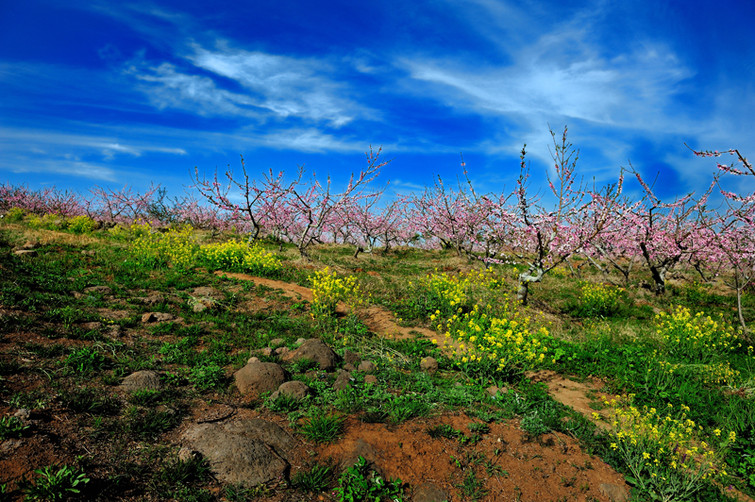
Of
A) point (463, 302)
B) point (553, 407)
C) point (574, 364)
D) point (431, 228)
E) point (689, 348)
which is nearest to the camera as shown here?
point (553, 407)

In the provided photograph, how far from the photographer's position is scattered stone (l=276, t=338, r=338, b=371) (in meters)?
5.97

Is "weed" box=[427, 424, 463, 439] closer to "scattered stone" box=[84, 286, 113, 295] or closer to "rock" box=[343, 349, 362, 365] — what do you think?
"rock" box=[343, 349, 362, 365]

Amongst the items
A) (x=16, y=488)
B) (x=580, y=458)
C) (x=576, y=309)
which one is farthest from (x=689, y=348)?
(x=16, y=488)

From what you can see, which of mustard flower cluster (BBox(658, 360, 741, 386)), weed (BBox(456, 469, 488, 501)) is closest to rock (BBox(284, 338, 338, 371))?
weed (BBox(456, 469, 488, 501))

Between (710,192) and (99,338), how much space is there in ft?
63.2

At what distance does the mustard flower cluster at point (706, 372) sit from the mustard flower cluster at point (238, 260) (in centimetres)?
1021

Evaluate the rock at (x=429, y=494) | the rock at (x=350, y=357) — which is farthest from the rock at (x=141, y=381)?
the rock at (x=429, y=494)

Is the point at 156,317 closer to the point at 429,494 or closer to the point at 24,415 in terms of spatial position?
the point at 24,415

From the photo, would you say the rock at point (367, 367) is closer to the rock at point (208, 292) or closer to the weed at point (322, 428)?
the weed at point (322, 428)

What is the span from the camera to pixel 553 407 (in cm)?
547

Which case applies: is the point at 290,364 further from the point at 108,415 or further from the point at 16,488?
the point at 16,488

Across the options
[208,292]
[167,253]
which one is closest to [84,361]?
[208,292]

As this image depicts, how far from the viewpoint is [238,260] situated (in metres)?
12.7

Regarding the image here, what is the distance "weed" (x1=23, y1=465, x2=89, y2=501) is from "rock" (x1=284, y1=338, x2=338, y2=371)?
3.11 metres
